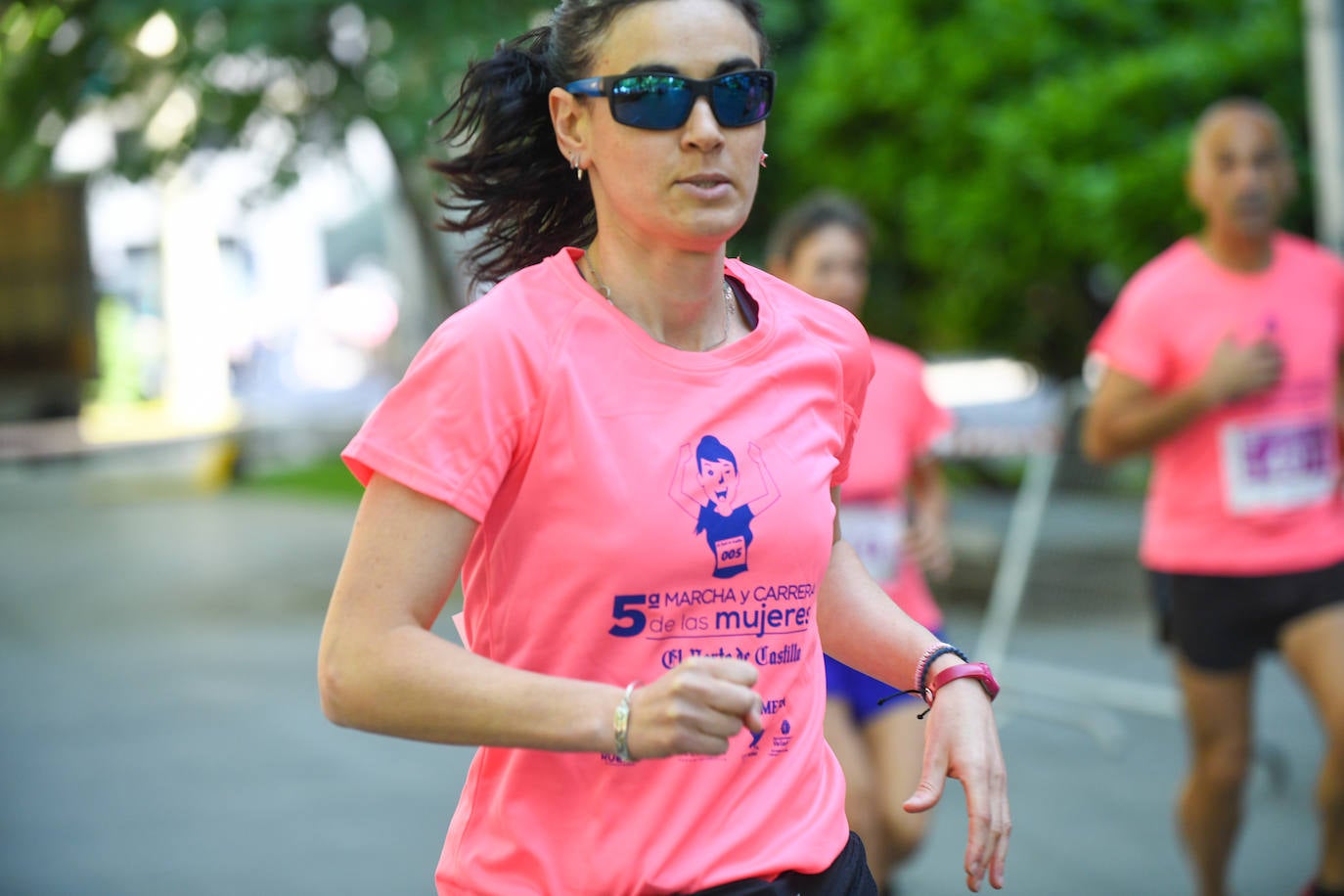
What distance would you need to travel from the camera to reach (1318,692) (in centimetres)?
439

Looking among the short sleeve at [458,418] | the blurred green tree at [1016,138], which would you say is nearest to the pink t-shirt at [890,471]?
the short sleeve at [458,418]

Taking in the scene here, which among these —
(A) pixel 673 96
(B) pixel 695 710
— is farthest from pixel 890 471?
(B) pixel 695 710

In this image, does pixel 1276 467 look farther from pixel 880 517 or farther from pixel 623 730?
pixel 623 730

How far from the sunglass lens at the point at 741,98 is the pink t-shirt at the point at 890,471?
2.75 meters

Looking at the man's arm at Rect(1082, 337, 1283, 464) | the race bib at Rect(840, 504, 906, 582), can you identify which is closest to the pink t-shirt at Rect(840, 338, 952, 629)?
the race bib at Rect(840, 504, 906, 582)

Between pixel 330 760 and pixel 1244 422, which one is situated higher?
pixel 1244 422

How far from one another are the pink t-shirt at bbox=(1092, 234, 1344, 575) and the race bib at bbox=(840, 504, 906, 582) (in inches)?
28.8

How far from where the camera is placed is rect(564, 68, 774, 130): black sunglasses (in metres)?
2.11

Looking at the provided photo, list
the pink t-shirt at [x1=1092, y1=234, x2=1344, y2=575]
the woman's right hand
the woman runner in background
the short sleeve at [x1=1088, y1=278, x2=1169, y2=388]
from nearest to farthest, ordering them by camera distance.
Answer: the woman's right hand < the woman runner in background < the pink t-shirt at [x1=1092, y1=234, x2=1344, y2=575] < the short sleeve at [x1=1088, y1=278, x2=1169, y2=388]

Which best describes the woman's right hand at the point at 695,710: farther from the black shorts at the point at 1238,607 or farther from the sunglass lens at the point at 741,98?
the black shorts at the point at 1238,607

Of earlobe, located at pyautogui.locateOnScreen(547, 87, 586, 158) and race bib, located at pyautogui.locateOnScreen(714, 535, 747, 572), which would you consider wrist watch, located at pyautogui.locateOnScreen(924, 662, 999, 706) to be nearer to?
race bib, located at pyautogui.locateOnScreen(714, 535, 747, 572)

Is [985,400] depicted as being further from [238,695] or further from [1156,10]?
[238,695]

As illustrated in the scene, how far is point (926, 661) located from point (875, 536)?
2639 millimetres

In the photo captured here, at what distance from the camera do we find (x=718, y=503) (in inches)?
81.5
